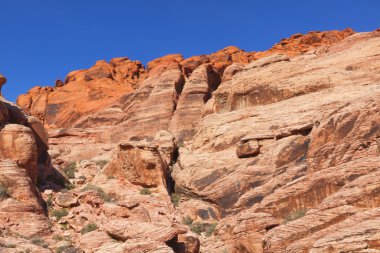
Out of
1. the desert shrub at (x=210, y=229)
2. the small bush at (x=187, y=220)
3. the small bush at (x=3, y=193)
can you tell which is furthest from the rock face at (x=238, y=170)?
the small bush at (x=3, y=193)

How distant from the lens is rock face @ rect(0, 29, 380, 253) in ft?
71.1

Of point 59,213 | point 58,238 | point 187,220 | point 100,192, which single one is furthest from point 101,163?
point 58,238

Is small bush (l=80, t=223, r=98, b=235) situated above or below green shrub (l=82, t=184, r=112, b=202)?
below

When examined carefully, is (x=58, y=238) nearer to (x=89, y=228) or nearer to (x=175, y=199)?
(x=89, y=228)

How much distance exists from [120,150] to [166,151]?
17.9 feet

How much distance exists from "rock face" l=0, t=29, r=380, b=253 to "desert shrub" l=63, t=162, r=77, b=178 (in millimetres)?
117

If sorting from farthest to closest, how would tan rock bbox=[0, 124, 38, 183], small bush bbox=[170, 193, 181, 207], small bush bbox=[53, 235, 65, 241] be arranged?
small bush bbox=[170, 193, 181, 207] < tan rock bbox=[0, 124, 38, 183] < small bush bbox=[53, 235, 65, 241]

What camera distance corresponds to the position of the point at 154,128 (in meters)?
52.3

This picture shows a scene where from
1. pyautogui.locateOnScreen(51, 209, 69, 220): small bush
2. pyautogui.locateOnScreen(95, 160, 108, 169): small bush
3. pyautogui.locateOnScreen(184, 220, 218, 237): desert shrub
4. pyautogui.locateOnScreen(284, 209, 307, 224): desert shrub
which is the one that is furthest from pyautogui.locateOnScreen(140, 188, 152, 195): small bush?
pyautogui.locateOnScreen(284, 209, 307, 224): desert shrub

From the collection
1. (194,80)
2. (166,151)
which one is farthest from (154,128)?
(166,151)

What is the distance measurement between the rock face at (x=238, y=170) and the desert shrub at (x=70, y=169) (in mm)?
117

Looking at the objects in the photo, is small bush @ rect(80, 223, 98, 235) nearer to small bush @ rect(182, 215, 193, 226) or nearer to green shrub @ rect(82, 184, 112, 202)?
green shrub @ rect(82, 184, 112, 202)

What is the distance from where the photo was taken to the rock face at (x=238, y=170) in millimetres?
21656

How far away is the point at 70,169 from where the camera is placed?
41.0 meters
